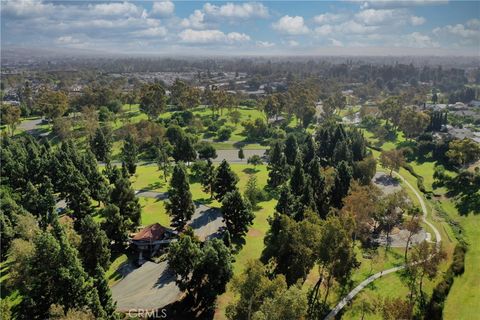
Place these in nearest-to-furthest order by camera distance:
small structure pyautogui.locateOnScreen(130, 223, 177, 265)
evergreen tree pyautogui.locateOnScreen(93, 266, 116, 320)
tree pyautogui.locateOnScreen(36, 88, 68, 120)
Result: evergreen tree pyautogui.locateOnScreen(93, 266, 116, 320) → small structure pyautogui.locateOnScreen(130, 223, 177, 265) → tree pyautogui.locateOnScreen(36, 88, 68, 120)

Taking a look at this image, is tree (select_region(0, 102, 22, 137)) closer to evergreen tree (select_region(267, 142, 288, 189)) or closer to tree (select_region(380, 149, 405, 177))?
evergreen tree (select_region(267, 142, 288, 189))

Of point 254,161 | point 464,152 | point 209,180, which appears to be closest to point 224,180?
point 209,180

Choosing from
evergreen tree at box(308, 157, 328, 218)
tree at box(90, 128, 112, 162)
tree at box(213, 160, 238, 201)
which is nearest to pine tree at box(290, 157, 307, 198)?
evergreen tree at box(308, 157, 328, 218)

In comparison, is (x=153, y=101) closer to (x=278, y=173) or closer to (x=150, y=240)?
(x=278, y=173)

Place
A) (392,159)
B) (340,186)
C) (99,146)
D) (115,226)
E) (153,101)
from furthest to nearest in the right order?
1. (153,101)
2. (99,146)
3. (392,159)
4. (340,186)
5. (115,226)

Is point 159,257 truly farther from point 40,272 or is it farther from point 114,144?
point 114,144
